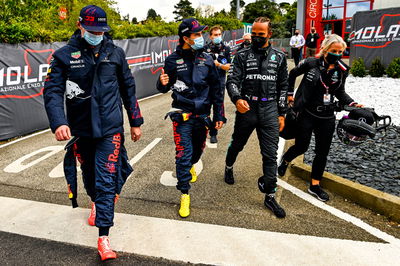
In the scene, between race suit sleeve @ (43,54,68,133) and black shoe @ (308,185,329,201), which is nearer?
race suit sleeve @ (43,54,68,133)

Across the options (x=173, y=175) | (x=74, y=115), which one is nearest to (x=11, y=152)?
(x=173, y=175)

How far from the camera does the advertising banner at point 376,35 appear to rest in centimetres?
1163

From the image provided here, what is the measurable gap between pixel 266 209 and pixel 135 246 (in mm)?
1548

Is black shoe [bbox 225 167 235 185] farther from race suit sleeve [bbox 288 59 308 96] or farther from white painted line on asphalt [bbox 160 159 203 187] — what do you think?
→ race suit sleeve [bbox 288 59 308 96]

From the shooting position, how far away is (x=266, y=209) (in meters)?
3.69

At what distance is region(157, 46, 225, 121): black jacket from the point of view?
12.0 feet

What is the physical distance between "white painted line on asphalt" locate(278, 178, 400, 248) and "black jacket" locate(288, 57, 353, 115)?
107cm

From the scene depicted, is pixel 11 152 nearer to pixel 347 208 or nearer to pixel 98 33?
pixel 98 33

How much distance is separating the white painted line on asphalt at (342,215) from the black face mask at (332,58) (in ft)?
5.39

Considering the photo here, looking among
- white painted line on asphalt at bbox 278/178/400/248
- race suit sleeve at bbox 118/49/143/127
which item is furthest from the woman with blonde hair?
race suit sleeve at bbox 118/49/143/127

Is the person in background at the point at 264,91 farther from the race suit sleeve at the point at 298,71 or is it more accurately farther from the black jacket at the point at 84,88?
the black jacket at the point at 84,88

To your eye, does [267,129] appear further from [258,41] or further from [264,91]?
[258,41]

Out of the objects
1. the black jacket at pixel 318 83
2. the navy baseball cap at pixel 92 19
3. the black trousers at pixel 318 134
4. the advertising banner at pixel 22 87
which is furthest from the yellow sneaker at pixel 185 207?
the advertising banner at pixel 22 87

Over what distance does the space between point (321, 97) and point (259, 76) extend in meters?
0.82
